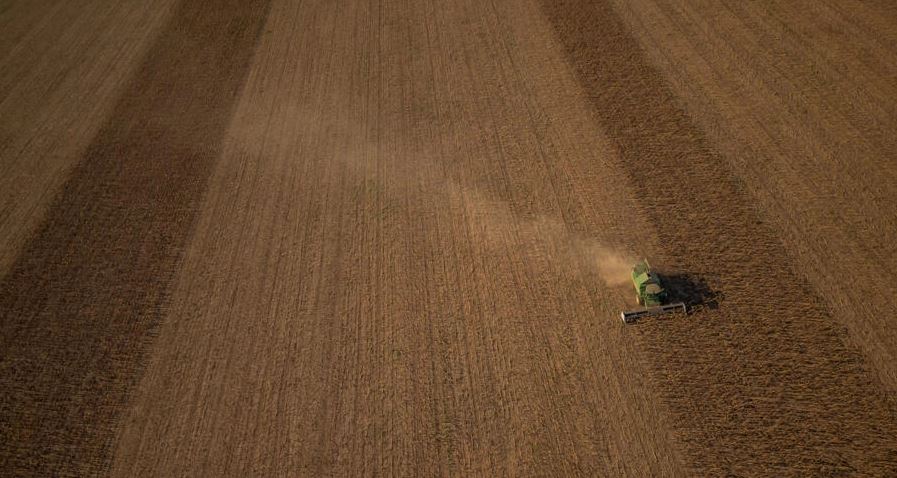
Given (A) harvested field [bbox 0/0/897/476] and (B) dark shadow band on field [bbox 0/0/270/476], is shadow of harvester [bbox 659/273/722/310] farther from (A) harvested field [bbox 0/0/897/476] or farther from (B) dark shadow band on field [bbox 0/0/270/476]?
(B) dark shadow band on field [bbox 0/0/270/476]

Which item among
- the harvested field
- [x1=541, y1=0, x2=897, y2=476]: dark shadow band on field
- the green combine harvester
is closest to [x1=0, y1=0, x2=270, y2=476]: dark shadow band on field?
the harvested field

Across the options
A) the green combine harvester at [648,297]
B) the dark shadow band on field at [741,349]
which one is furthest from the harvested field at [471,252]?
the green combine harvester at [648,297]

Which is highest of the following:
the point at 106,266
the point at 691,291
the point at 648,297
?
the point at 648,297

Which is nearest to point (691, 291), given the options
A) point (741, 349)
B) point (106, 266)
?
point (741, 349)

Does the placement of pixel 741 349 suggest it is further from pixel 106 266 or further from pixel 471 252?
pixel 106 266

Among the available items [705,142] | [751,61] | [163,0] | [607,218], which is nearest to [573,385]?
[607,218]

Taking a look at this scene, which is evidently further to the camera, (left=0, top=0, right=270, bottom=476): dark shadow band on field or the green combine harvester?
(left=0, top=0, right=270, bottom=476): dark shadow band on field
